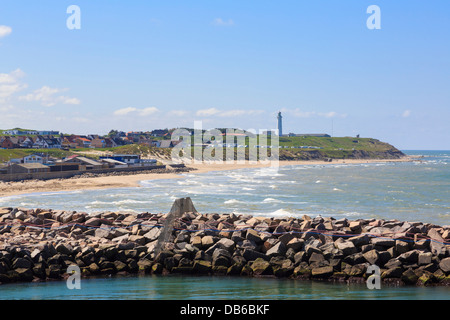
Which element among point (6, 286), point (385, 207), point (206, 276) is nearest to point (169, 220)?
point (206, 276)

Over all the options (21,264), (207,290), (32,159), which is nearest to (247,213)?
(207,290)

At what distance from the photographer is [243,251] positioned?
703 inches

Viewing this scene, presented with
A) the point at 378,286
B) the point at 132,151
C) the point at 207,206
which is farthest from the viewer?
the point at 132,151

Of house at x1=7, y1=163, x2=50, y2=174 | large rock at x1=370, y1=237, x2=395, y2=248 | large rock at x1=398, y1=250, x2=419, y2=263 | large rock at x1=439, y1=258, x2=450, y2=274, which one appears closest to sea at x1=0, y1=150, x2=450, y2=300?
large rock at x1=439, y1=258, x2=450, y2=274

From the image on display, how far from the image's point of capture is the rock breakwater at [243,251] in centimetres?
1669

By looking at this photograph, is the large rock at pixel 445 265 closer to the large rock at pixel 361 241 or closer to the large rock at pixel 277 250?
the large rock at pixel 361 241

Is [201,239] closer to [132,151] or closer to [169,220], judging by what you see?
[169,220]

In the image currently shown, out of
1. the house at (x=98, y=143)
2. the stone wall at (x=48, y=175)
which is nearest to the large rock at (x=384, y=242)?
the stone wall at (x=48, y=175)

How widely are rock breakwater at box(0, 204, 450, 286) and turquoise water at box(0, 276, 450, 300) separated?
59 centimetres

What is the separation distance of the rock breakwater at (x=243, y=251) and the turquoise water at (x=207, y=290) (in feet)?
1.95

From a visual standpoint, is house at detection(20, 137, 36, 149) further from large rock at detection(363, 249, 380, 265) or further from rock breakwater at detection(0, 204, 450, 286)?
large rock at detection(363, 249, 380, 265)

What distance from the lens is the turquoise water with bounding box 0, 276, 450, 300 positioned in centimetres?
1479
